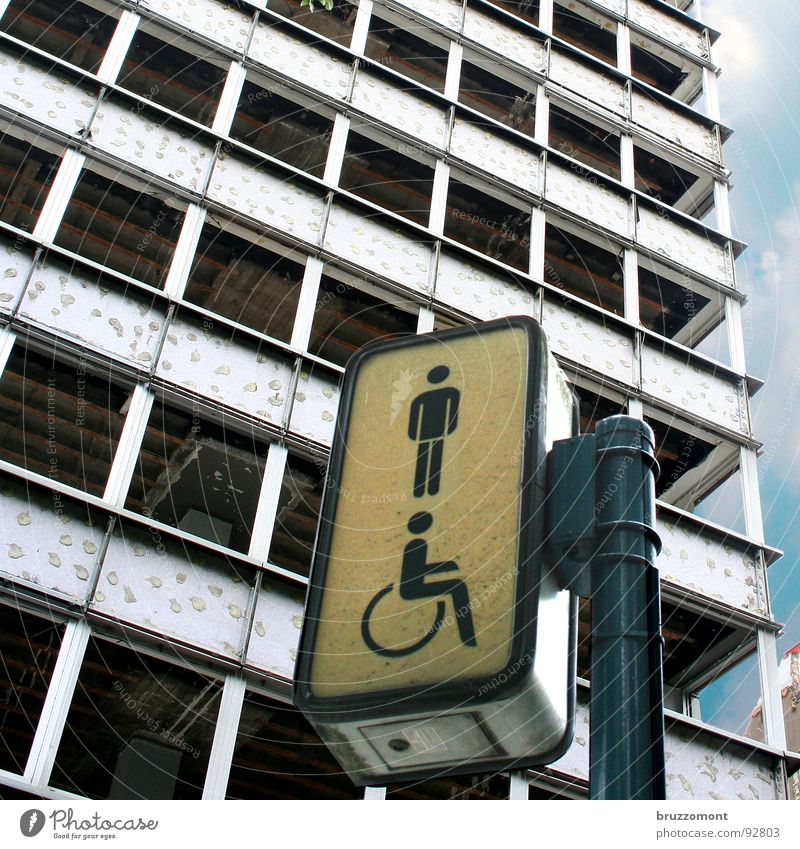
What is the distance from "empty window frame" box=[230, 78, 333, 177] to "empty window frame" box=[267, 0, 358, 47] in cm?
216

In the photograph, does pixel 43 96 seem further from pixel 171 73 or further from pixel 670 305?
pixel 670 305

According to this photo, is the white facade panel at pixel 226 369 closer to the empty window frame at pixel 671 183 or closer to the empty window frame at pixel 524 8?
the empty window frame at pixel 671 183

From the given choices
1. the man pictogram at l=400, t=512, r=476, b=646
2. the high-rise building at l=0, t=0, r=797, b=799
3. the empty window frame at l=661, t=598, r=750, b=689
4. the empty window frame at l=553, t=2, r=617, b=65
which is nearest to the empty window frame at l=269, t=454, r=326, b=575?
the high-rise building at l=0, t=0, r=797, b=799

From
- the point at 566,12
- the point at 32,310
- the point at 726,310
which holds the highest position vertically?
the point at 566,12

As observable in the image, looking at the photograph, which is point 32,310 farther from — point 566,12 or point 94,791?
point 566,12

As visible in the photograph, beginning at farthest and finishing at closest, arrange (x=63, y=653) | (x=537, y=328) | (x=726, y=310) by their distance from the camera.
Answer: (x=726, y=310) → (x=63, y=653) → (x=537, y=328)

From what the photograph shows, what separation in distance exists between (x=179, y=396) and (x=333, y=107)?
18.3ft

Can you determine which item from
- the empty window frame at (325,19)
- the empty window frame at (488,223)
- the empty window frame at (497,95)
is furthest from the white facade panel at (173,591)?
the empty window frame at (497,95)

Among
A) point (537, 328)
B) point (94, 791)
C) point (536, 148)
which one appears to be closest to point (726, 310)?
point (536, 148)

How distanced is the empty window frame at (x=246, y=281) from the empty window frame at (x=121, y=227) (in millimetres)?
446

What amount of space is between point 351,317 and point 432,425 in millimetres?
9695

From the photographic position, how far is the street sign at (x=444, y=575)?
3.26m

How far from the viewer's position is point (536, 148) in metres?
16.2

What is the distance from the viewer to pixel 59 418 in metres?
11.9
